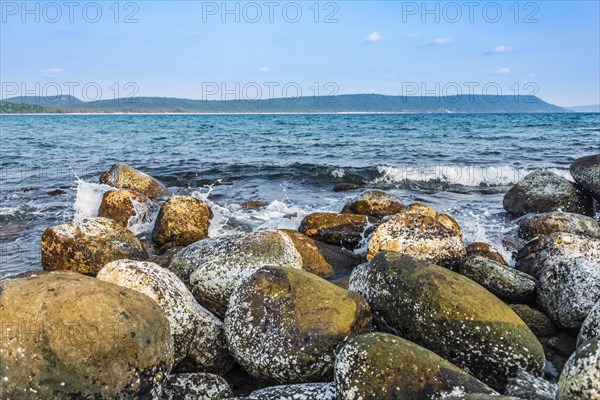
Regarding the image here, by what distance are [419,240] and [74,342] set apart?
14.1ft

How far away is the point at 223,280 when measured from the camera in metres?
4.86

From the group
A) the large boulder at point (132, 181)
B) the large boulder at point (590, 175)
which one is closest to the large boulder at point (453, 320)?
the large boulder at point (590, 175)

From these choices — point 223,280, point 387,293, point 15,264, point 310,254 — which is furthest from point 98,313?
point 15,264

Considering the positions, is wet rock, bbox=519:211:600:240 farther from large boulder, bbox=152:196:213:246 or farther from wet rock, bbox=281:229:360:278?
large boulder, bbox=152:196:213:246

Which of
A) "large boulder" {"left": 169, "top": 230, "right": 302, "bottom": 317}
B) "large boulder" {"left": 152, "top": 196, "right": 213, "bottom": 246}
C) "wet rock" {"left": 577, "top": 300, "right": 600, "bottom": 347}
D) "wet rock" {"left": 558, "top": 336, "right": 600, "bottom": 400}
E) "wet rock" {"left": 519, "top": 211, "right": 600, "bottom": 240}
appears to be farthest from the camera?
"large boulder" {"left": 152, "top": 196, "right": 213, "bottom": 246}

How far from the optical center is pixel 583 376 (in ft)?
8.57

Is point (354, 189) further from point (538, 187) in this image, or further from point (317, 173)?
point (538, 187)

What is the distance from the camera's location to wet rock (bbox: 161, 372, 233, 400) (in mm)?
3459

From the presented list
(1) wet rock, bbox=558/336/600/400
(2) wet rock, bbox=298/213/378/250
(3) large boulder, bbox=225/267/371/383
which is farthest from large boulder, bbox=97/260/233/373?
(2) wet rock, bbox=298/213/378/250

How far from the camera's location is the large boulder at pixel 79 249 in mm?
6500

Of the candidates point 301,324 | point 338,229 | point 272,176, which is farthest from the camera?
point 272,176

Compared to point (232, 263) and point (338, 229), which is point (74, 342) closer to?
point (232, 263)

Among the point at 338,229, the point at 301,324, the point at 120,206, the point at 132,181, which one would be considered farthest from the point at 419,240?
the point at 132,181

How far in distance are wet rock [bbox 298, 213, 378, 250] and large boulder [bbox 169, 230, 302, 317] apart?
2.21 m
